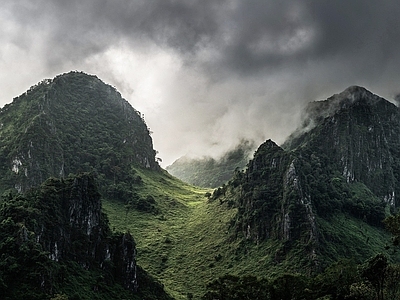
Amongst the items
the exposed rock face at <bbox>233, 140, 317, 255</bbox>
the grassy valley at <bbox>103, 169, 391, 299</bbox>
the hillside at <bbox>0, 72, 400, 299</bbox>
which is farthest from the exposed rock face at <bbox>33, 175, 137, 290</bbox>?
the exposed rock face at <bbox>233, 140, 317, 255</bbox>

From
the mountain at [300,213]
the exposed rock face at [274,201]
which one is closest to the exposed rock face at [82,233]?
the mountain at [300,213]

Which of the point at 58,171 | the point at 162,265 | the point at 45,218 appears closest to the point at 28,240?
the point at 45,218

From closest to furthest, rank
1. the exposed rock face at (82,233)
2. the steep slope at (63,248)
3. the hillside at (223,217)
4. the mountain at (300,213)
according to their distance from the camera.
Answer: the steep slope at (63,248), the exposed rock face at (82,233), the hillside at (223,217), the mountain at (300,213)

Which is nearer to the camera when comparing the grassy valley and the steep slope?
the steep slope

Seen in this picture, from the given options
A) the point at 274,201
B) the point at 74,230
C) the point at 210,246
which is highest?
the point at 274,201

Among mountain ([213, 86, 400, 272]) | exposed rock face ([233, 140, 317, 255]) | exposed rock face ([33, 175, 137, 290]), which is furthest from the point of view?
exposed rock face ([233, 140, 317, 255])

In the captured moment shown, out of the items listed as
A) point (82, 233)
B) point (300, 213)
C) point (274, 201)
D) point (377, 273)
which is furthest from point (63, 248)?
point (274, 201)

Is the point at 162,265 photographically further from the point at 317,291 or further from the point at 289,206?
the point at 317,291

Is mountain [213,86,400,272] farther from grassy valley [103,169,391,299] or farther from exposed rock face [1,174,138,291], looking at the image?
exposed rock face [1,174,138,291]

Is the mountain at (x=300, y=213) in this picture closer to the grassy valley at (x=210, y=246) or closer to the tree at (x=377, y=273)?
the grassy valley at (x=210, y=246)

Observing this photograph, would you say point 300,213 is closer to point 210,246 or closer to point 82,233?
point 210,246

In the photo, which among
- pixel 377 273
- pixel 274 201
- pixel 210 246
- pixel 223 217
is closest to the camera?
pixel 377 273

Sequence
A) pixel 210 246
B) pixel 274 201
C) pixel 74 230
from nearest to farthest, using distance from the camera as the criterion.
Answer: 1. pixel 74 230
2. pixel 274 201
3. pixel 210 246

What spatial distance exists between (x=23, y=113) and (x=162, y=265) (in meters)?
95.9
